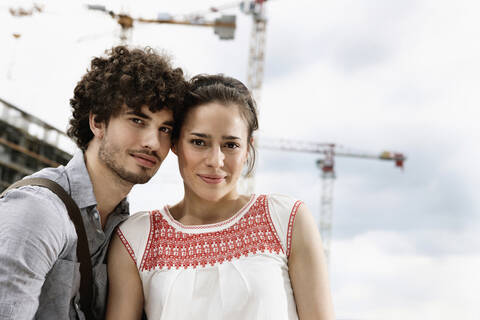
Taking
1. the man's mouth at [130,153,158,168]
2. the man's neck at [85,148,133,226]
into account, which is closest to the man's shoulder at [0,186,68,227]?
the man's neck at [85,148,133,226]

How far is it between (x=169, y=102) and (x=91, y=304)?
1.17 metres

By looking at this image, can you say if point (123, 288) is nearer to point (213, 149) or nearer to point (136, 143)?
point (136, 143)

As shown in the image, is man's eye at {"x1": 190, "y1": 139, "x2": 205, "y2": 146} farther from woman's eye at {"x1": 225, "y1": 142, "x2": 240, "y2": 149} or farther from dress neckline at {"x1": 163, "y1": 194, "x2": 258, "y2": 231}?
dress neckline at {"x1": 163, "y1": 194, "x2": 258, "y2": 231}

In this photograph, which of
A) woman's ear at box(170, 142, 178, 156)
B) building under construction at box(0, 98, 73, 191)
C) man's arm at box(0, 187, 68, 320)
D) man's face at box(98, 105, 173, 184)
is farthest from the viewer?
building under construction at box(0, 98, 73, 191)

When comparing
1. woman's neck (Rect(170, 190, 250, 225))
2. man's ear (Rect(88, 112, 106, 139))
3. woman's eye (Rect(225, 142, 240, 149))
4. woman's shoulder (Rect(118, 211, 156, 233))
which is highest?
man's ear (Rect(88, 112, 106, 139))

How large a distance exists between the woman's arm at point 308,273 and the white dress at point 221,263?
40 millimetres

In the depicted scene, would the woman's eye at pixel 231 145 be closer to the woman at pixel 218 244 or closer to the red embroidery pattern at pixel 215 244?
the woman at pixel 218 244

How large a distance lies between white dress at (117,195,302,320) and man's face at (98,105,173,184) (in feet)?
1.10

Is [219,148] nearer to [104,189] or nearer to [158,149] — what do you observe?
[158,149]

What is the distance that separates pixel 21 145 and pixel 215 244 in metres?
42.9

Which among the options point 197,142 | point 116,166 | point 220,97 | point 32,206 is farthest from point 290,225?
point 32,206

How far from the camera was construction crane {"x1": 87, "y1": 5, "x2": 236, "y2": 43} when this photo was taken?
4512 centimetres

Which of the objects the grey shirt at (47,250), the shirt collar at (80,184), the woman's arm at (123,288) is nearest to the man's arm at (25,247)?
the grey shirt at (47,250)

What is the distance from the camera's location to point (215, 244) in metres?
2.96
